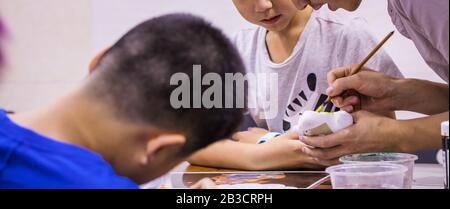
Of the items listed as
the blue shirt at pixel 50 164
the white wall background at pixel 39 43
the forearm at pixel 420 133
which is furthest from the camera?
the white wall background at pixel 39 43

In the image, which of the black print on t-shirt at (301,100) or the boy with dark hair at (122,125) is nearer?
the boy with dark hair at (122,125)

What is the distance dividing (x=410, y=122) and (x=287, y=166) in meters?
0.26

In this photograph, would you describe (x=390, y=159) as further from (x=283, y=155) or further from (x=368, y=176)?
(x=283, y=155)

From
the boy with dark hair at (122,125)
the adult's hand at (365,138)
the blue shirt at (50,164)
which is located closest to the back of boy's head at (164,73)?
the boy with dark hair at (122,125)

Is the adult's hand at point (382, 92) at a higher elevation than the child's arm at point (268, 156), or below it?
higher

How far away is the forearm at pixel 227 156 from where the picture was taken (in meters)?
1.07

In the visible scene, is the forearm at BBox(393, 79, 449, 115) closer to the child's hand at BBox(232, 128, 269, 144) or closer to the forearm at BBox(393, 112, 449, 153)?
the forearm at BBox(393, 112, 449, 153)

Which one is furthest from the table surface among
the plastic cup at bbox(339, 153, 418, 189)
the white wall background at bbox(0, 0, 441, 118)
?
the white wall background at bbox(0, 0, 441, 118)

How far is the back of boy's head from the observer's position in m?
0.98

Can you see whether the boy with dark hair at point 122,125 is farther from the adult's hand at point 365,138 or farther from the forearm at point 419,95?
the forearm at point 419,95

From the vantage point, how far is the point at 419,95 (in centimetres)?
108

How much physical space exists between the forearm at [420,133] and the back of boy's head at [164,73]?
0.33m

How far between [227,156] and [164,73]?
0.24 metres
